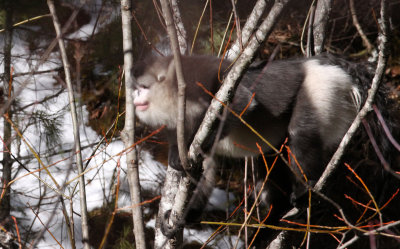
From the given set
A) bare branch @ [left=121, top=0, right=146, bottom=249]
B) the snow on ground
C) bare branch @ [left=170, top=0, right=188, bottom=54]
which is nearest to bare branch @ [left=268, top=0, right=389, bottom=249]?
bare branch @ [left=121, top=0, right=146, bottom=249]

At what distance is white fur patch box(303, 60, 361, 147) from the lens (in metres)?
2.43

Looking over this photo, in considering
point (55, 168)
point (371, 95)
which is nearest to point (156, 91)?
point (371, 95)

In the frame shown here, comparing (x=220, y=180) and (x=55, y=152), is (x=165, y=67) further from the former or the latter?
(x=220, y=180)

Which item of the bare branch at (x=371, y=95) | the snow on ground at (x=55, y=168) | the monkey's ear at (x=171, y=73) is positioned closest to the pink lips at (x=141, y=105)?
the monkey's ear at (x=171, y=73)

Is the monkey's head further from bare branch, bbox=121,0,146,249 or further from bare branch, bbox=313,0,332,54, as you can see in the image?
bare branch, bbox=313,0,332,54

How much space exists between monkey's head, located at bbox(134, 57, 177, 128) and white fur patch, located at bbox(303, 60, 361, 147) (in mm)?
810

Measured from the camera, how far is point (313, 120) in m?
2.42

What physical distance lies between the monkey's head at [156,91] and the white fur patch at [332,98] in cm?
81

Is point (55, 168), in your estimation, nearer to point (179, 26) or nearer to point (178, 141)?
point (179, 26)

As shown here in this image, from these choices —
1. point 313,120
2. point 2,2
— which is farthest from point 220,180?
point 2,2

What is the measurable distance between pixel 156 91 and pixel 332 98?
1.04 meters

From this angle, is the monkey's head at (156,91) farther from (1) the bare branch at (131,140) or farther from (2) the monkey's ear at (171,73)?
(1) the bare branch at (131,140)

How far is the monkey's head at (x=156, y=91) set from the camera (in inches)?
98.1

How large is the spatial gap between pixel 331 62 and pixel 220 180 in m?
2.18
